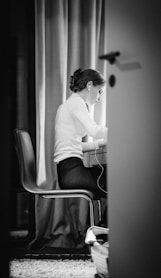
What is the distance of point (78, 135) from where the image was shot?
302 centimetres

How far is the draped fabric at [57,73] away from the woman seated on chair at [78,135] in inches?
21.7

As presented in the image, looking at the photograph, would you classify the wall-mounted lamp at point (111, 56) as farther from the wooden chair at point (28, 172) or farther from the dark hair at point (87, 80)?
the dark hair at point (87, 80)

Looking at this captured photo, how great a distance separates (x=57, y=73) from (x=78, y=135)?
0.82 metres

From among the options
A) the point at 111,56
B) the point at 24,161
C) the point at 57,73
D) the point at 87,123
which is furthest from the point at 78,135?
the point at 111,56

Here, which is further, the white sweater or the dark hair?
the dark hair

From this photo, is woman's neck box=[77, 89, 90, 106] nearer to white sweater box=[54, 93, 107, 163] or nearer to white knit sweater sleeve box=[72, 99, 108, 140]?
white sweater box=[54, 93, 107, 163]

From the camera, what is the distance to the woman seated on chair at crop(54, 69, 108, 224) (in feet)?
9.36

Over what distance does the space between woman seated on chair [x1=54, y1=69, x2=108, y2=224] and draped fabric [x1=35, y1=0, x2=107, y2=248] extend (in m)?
0.55

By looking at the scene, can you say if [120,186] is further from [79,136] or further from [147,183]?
[79,136]

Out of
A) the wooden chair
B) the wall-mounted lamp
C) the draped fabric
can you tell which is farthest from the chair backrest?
the wall-mounted lamp

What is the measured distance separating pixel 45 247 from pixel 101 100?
1.24m

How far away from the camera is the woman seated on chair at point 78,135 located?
2.85 meters

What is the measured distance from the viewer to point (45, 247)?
3303 mm

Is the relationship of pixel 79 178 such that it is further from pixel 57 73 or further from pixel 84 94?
pixel 57 73
